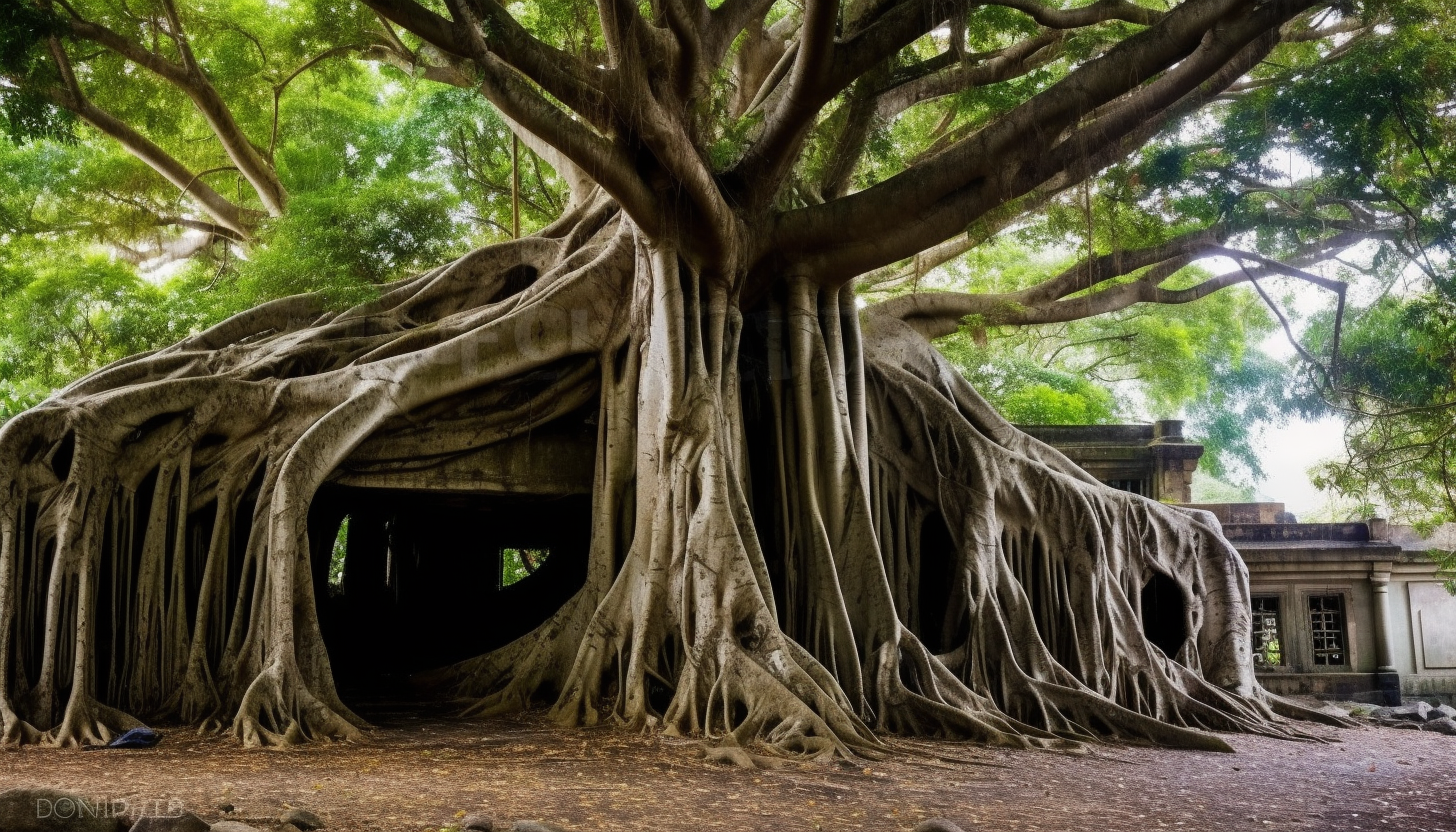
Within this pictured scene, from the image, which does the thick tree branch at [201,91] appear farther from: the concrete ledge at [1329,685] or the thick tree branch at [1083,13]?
the concrete ledge at [1329,685]

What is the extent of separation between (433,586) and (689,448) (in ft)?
19.5

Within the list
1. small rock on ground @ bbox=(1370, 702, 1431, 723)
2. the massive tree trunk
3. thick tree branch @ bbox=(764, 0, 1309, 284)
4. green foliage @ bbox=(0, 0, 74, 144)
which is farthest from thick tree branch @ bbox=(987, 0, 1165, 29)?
small rock on ground @ bbox=(1370, 702, 1431, 723)

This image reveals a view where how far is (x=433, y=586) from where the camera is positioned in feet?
40.9

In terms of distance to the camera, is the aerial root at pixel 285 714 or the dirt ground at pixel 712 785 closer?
the dirt ground at pixel 712 785

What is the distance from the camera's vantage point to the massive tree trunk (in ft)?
22.5

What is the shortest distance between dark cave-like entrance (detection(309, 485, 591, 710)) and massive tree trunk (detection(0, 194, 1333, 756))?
7.86 ft

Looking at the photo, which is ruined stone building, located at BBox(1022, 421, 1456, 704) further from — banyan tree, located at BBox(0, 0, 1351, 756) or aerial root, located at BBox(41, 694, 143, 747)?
aerial root, located at BBox(41, 694, 143, 747)

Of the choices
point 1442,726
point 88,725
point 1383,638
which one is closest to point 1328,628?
point 1383,638

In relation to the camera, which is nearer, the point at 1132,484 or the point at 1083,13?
the point at 1083,13

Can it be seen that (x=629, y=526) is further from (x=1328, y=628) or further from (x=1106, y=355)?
(x=1106, y=355)

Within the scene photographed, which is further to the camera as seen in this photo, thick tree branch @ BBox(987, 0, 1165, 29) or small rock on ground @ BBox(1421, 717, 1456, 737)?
small rock on ground @ BBox(1421, 717, 1456, 737)

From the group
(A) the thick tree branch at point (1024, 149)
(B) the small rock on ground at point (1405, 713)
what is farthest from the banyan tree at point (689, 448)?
(B) the small rock on ground at point (1405, 713)

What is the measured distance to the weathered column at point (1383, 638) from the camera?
553 inches

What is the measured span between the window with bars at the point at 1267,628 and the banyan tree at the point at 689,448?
4.24 metres
